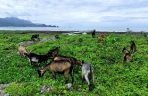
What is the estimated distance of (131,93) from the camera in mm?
12227

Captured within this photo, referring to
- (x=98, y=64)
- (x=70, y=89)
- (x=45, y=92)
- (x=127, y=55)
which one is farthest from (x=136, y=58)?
(x=45, y=92)

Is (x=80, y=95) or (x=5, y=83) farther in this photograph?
(x=5, y=83)

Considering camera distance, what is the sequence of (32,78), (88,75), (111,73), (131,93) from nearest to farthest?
(131,93) < (88,75) < (32,78) < (111,73)

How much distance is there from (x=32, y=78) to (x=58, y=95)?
358 cm

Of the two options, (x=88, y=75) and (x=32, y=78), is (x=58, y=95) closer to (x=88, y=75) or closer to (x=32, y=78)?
(x=88, y=75)

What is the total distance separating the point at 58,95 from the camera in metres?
11.4

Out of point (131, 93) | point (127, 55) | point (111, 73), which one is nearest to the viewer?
point (131, 93)

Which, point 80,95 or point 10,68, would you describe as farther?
point 10,68

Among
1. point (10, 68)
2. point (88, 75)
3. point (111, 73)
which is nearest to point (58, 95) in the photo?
point (88, 75)

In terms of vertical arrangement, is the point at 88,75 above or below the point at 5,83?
above

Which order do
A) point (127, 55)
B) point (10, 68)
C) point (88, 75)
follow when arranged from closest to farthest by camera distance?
point (88, 75) < point (10, 68) < point (127, 55)

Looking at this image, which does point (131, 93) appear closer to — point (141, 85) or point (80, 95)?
point (141, 85)

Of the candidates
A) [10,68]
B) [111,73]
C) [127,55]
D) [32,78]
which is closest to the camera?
[32,78]

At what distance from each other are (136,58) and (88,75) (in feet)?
28.2
